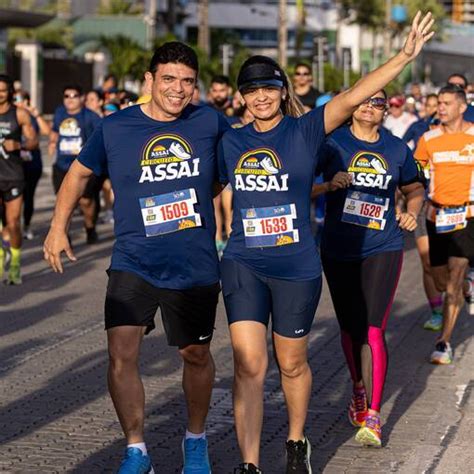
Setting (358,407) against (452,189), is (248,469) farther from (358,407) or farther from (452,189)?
(452,189)

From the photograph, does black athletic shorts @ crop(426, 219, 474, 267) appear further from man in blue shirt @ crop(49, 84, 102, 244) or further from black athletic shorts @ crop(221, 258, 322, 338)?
man in blue shirt @ crop(49, 84, 102, 244)

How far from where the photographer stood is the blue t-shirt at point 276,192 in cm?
653

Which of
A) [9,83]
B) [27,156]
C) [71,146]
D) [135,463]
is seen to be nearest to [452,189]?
[135,463]

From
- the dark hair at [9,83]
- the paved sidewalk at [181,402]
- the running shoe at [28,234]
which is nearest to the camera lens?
the paved sidewalk at [181,402]

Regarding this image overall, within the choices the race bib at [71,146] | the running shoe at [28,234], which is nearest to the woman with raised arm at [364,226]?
the race bib at [71,146]

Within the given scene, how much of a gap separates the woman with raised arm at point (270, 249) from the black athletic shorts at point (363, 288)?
1.30 metres

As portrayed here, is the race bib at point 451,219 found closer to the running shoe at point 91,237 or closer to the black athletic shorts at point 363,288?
the black athletic shorts at point 363,288

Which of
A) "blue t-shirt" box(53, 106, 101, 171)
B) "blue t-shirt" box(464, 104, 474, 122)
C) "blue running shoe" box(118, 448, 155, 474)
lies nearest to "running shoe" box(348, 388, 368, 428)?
"blue running shoe" box(118, 448, 155, 474)

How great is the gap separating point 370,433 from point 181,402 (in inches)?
56.7

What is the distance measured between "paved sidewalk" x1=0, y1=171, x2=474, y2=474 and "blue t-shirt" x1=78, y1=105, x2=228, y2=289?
105 cm

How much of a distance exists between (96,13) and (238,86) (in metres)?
75.2

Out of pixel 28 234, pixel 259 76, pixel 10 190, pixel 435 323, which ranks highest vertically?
pixel 259 76

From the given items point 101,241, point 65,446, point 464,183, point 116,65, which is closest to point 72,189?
point 65,446

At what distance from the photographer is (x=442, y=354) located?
33.2 feet
